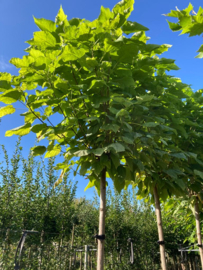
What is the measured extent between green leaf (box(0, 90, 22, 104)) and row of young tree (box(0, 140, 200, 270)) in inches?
134

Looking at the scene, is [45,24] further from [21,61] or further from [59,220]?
[59,220]

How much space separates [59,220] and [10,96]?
19.9ft

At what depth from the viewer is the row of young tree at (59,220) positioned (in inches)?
220

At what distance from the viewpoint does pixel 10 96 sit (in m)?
1.70

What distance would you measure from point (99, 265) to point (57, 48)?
1.77 metres

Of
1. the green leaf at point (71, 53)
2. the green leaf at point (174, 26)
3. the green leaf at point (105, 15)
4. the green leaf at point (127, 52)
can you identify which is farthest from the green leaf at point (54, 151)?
the green leaf at point (174, 26)

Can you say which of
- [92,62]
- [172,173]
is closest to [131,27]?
[92,62]

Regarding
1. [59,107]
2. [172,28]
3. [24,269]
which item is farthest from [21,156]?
[172,28]

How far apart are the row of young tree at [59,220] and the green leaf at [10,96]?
3410 mm

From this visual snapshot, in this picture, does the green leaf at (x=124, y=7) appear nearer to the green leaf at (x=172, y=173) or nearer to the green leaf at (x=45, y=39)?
the green leaf at (x=45, y=39)

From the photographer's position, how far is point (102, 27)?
177 cm

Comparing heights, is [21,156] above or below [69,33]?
above

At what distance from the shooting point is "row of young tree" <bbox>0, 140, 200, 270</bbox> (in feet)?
18.4

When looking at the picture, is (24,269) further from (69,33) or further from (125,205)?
(125,205)
